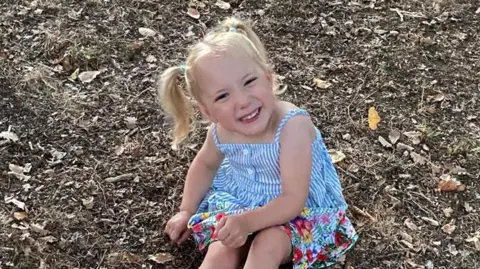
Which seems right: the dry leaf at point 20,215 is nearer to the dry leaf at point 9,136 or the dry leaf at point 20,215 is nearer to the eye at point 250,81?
the dry leaf at point 9,136

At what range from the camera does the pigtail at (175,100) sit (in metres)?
2.62

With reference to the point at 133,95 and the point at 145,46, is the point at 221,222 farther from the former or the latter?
the point at 145,46

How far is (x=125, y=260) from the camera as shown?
8.86 feet

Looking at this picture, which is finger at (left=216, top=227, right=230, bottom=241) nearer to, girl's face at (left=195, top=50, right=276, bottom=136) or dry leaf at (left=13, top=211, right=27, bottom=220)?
girl's face at (left=195, top=50, right=276, bottom=136)

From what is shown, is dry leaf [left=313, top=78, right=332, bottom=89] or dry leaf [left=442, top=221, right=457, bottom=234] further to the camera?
dry leaf [left=313, top=78, right=332, bottom=89]

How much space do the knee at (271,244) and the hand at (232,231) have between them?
6 centimetres

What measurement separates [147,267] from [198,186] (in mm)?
334

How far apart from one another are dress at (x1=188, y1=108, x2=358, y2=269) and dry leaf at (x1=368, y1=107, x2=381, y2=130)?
66cm

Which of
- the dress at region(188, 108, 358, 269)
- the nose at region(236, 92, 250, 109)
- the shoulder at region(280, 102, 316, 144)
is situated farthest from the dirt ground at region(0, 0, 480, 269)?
the nose at region(236, 92, 250, 109)

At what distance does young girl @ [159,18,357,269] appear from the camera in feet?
7.95

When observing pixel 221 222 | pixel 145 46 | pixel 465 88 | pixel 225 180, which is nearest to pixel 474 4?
pixel 465 88

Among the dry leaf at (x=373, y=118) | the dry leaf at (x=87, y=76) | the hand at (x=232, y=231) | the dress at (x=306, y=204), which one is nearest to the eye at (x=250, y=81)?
the dress at (x=306, y=204)

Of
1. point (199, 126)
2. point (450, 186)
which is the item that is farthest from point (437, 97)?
point (199, 126)

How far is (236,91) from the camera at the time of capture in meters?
2.41
